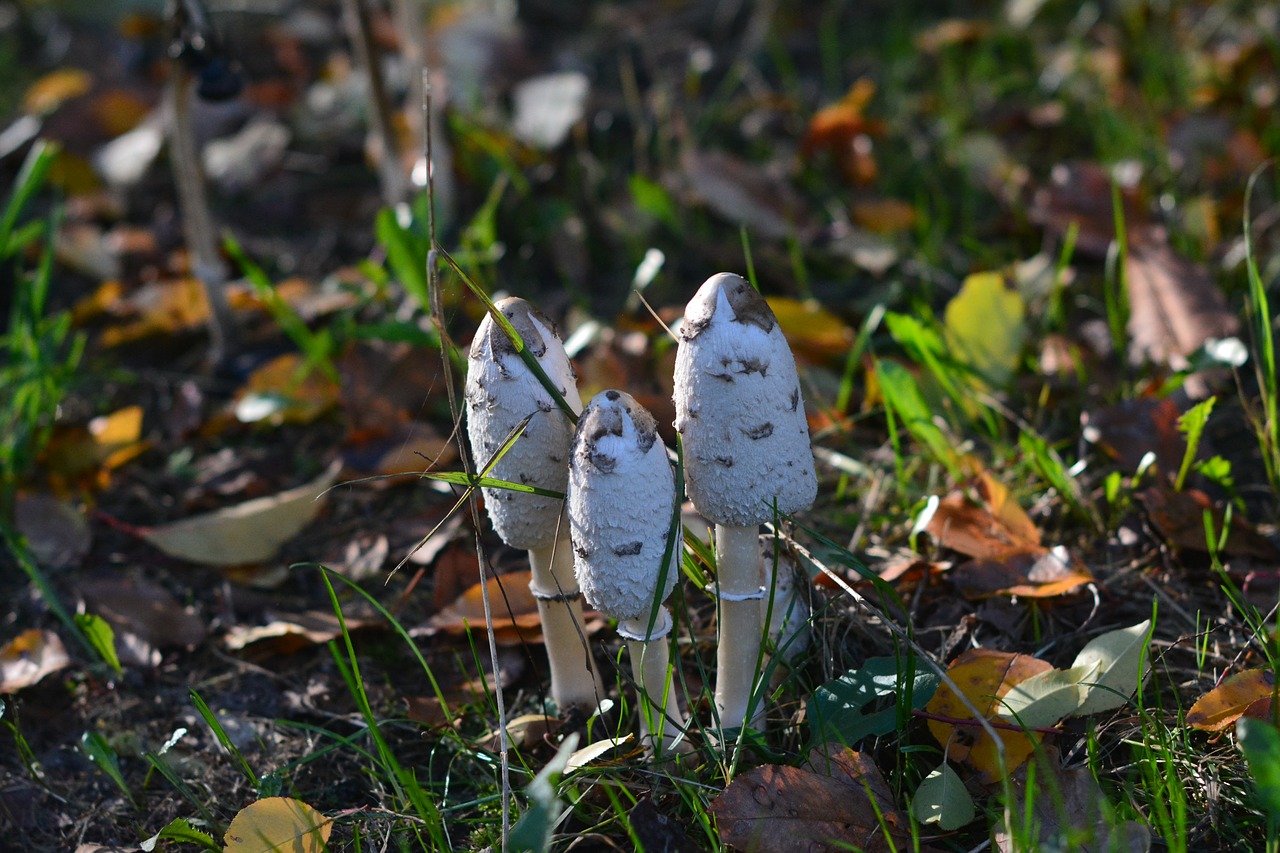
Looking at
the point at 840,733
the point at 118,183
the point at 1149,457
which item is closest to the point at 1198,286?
the point at 1149,457

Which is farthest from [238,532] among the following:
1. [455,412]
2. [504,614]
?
[455,412]

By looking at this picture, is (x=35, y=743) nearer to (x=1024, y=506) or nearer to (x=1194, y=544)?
(x=1024, y=506)

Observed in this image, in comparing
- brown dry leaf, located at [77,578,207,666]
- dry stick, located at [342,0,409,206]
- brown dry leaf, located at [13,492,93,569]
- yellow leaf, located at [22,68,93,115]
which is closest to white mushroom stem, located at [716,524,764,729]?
brown dry leaf, located at [77,578,207,666]

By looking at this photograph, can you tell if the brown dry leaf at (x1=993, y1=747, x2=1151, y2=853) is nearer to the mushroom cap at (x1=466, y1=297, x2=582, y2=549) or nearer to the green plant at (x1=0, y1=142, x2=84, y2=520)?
the mushroom cap at (x1=466, y1=297, x2=582, y2=549)

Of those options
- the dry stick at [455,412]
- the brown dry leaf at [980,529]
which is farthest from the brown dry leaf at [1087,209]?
the dry stick at [455,412]

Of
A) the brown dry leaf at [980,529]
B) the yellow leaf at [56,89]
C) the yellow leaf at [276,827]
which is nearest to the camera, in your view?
the yellow leaf at [276,827]

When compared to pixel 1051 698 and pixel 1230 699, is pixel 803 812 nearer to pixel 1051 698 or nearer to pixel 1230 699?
pixel 1051 698

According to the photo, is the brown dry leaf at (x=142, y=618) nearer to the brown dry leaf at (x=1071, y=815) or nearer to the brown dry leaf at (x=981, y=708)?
the brown dry leaf at (x=981, y=708)
